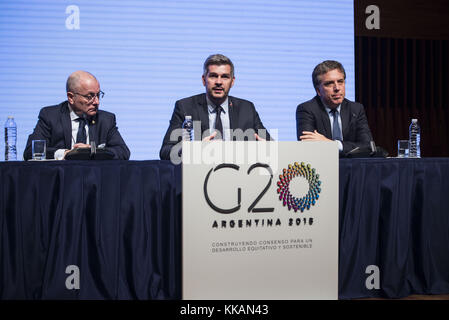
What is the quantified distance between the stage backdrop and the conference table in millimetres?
2171

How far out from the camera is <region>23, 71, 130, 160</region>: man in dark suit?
102 inches

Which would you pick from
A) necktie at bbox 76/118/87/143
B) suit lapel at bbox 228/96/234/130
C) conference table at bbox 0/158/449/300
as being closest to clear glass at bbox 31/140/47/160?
conference table at bbox 0/158/449/300

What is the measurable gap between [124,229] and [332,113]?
1781 mm

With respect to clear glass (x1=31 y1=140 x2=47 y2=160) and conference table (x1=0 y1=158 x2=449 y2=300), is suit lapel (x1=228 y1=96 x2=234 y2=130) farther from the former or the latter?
clear glass (x1=31 y1=140 x2=47 y2=160)

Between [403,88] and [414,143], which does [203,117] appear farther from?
[403,88]

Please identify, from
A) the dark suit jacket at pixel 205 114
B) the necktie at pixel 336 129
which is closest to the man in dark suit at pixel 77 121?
the dark suit jacket at pixel 205 114

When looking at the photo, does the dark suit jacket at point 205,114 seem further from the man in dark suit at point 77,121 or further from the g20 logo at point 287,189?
the g20 logo at point 287,189

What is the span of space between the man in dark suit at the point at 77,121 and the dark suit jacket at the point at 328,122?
1266 mm

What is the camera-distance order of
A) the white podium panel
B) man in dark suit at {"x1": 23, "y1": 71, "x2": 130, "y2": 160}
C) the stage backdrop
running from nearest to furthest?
the white podium panel → man in dark suit at {"x1": 23, "y1": 71, "x2": 130, "y2": 160} → the stage backdrop

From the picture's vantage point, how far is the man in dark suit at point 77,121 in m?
2.58

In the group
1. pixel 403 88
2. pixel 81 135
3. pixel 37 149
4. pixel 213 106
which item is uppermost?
pixel 403 88

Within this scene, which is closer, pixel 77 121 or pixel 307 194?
pixel 307 194

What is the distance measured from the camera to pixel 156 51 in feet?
12.7

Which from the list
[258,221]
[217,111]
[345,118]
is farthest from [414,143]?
[258,221]
